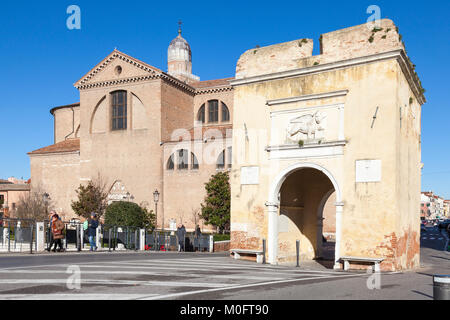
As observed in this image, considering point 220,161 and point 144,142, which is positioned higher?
point 144,142

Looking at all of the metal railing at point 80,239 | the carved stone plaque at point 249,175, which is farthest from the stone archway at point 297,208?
the metal railing at point 80,239

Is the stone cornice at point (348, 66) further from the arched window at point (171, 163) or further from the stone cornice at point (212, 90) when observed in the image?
the stone cornice at point (212, 90)

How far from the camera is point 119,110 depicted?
4356 cm

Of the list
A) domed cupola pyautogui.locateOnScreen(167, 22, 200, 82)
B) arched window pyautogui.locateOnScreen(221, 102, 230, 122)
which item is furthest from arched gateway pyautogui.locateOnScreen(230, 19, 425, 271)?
domed cupola pyautogui.locateOnScreen(167, 22, 200, 82)

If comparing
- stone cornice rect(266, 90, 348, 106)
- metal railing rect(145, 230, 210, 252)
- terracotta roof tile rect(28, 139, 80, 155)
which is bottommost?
metal railing rect(145, 230, 210, 252)

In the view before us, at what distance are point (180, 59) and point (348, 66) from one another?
123 feet

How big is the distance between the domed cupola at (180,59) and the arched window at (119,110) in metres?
8.69

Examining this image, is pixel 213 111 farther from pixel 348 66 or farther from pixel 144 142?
pixel 348 66

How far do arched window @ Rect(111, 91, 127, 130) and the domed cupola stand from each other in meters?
8.69

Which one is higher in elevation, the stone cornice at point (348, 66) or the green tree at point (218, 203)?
the stone cornice at point (348, 66)

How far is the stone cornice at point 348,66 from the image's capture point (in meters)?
14.5

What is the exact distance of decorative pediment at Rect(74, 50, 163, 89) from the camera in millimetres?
41487

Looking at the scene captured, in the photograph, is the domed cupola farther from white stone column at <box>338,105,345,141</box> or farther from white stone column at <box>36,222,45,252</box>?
white stone column at <box>338,105,345,141</box>

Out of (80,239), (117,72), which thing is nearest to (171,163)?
(117,72)
